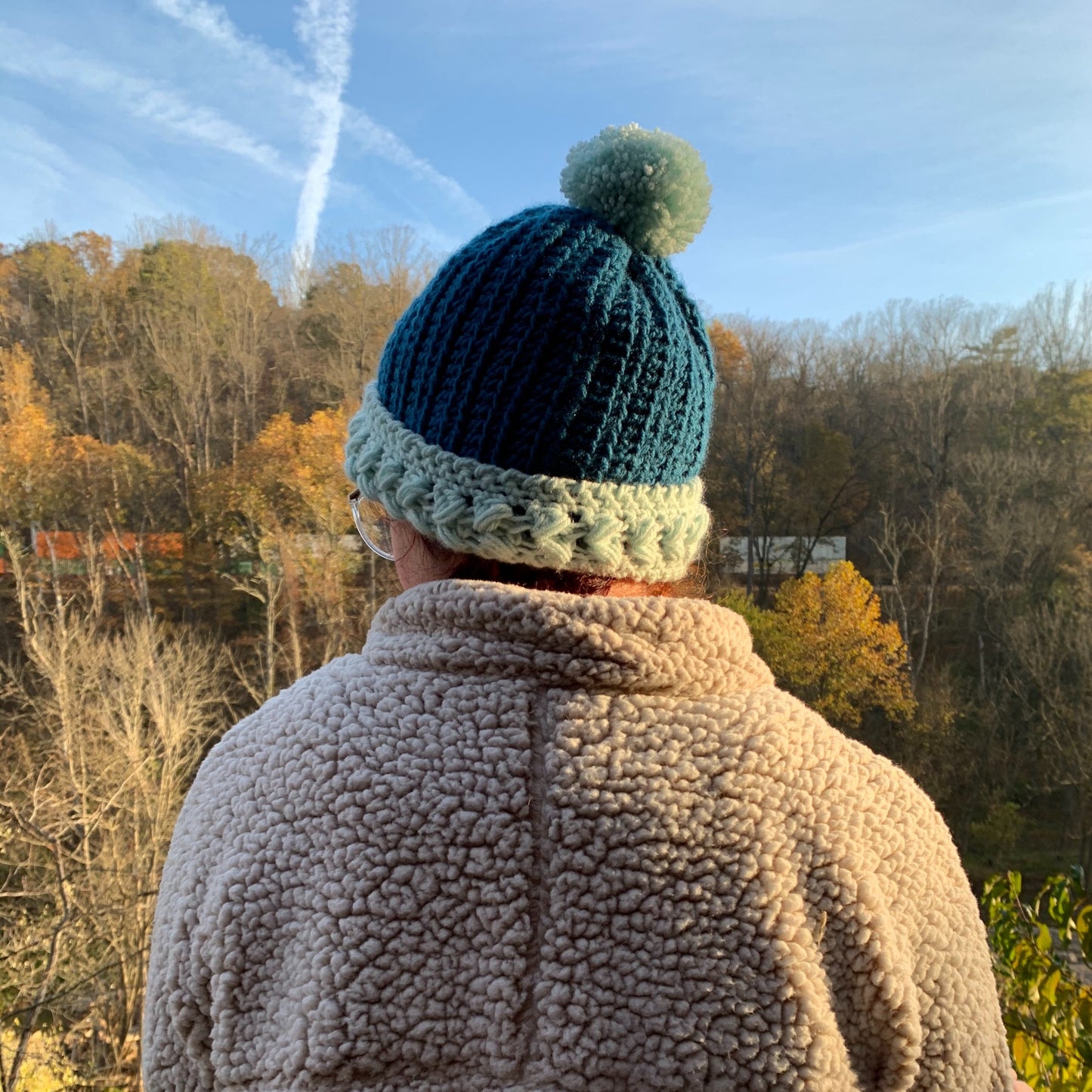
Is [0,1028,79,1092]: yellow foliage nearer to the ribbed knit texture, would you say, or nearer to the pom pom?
the ribbed knit texture

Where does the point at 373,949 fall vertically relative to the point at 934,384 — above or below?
below

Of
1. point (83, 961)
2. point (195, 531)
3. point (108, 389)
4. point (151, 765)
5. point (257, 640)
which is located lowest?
point (83, 961)

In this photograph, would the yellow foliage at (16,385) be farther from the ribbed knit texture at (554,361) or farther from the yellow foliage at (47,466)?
the ribbed knit texture at (554,361)

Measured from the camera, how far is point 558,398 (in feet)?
2.27

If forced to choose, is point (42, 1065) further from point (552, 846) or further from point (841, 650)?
point (841, 650)

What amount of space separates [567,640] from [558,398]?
0.69 feet

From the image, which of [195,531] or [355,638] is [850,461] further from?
[195,531]

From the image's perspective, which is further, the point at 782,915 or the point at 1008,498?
the point at 1008,498

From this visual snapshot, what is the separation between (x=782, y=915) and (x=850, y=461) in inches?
733

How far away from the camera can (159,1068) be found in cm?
64

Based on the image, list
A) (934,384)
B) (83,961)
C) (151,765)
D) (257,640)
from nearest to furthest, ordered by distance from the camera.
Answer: (83,961), (151,765), (257,640), (934,384)

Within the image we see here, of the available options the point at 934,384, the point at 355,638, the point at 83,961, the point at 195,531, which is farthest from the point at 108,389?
the point at 934,384

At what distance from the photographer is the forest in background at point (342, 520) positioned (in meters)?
13.4

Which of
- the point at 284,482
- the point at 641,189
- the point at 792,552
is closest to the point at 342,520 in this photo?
the point at 284,482
